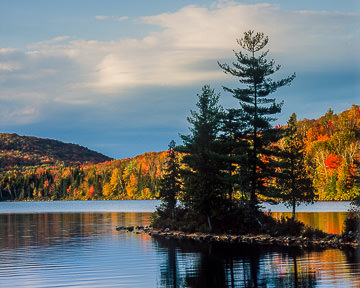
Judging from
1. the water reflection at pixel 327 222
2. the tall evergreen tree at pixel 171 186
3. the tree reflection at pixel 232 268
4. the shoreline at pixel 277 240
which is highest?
the tall evergreen tree at pixel 171 186

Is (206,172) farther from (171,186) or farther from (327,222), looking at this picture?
(327,222)

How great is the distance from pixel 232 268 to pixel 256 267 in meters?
1.40

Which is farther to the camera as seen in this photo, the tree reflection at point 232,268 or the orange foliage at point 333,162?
the orange foliage at point 333,162

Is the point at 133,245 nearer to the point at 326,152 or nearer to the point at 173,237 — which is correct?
the point at 173,237

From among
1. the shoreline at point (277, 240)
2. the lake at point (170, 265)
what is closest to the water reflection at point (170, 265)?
the lake at point (170, 265)

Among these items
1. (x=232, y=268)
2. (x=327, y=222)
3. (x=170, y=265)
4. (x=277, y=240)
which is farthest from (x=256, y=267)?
(x=327, y=222)

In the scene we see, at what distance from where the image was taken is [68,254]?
37562 millimetres

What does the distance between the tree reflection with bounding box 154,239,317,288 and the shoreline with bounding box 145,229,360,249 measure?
3444 mm

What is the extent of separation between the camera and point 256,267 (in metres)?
29.2

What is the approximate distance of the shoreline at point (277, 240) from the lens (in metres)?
38.7

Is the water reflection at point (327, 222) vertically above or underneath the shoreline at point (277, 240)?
above

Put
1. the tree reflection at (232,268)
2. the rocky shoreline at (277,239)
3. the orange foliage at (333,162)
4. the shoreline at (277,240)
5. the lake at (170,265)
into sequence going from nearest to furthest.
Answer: the tree reflection at (232,268)
the lake at (170,265)
the shoreline at (277,240)
the rocky shoreline at (277,239)
the orange foliage at (333,162)

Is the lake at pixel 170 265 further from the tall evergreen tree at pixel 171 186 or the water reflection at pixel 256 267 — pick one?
the tall evergreen tree at pixel 171 186

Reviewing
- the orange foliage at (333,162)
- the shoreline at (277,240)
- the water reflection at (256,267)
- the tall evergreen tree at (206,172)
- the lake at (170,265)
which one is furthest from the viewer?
the orange foliage at (333,162)
